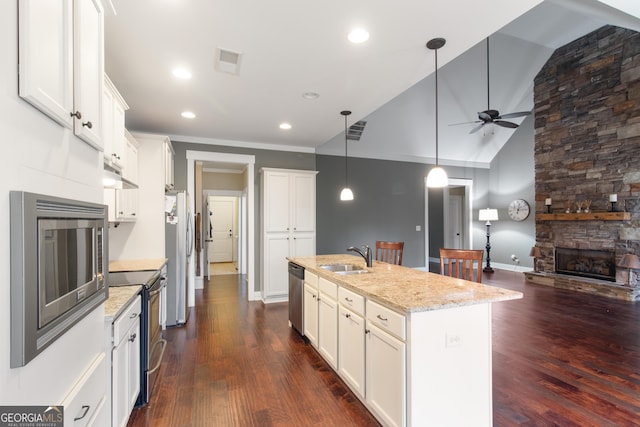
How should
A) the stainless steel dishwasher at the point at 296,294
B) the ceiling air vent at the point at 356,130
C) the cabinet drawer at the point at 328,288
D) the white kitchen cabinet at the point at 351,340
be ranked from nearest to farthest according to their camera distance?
1. the white kitchen cabinet at the point at 351,340
2. the cabinet drawer at the point at 328,288
3. the stainless steel dishwasher at the point at 296,294
4. the ceiling air vent at the point at 356,130

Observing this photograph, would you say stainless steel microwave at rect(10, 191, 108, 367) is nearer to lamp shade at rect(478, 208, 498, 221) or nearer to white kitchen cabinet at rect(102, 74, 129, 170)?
white kitchen cabinet at rect(102, 74, 129, 170)

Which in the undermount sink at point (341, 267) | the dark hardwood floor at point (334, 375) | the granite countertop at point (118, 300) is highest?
the granite countertop at point (118, 300)

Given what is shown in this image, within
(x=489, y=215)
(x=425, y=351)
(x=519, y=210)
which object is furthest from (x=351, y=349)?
(x=519, y=210)

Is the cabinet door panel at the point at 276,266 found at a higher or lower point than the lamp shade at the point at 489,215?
lower

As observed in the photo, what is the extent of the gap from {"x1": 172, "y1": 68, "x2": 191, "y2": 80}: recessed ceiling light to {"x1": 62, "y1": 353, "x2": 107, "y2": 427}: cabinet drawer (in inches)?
92.3

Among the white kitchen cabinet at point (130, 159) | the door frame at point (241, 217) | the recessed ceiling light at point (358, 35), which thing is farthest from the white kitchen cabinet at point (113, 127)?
the door frame at point (241, 217)

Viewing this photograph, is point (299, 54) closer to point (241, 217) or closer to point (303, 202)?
point (303, 202)

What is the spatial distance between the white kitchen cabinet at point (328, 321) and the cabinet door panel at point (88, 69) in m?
1.97

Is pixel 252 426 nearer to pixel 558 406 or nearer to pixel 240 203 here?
pixel 558 406

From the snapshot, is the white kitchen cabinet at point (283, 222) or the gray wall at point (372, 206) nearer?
the white kitchen cabinet at point (283, 222)

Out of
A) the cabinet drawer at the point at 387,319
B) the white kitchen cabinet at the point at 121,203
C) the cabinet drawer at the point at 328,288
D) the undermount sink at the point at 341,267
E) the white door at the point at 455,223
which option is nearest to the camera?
the cabinet drawer at the point at 387,319

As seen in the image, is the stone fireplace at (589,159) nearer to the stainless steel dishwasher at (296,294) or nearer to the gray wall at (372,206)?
the gray wall at (372,206)

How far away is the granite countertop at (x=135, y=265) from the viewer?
3120mm

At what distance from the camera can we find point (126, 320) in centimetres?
188
